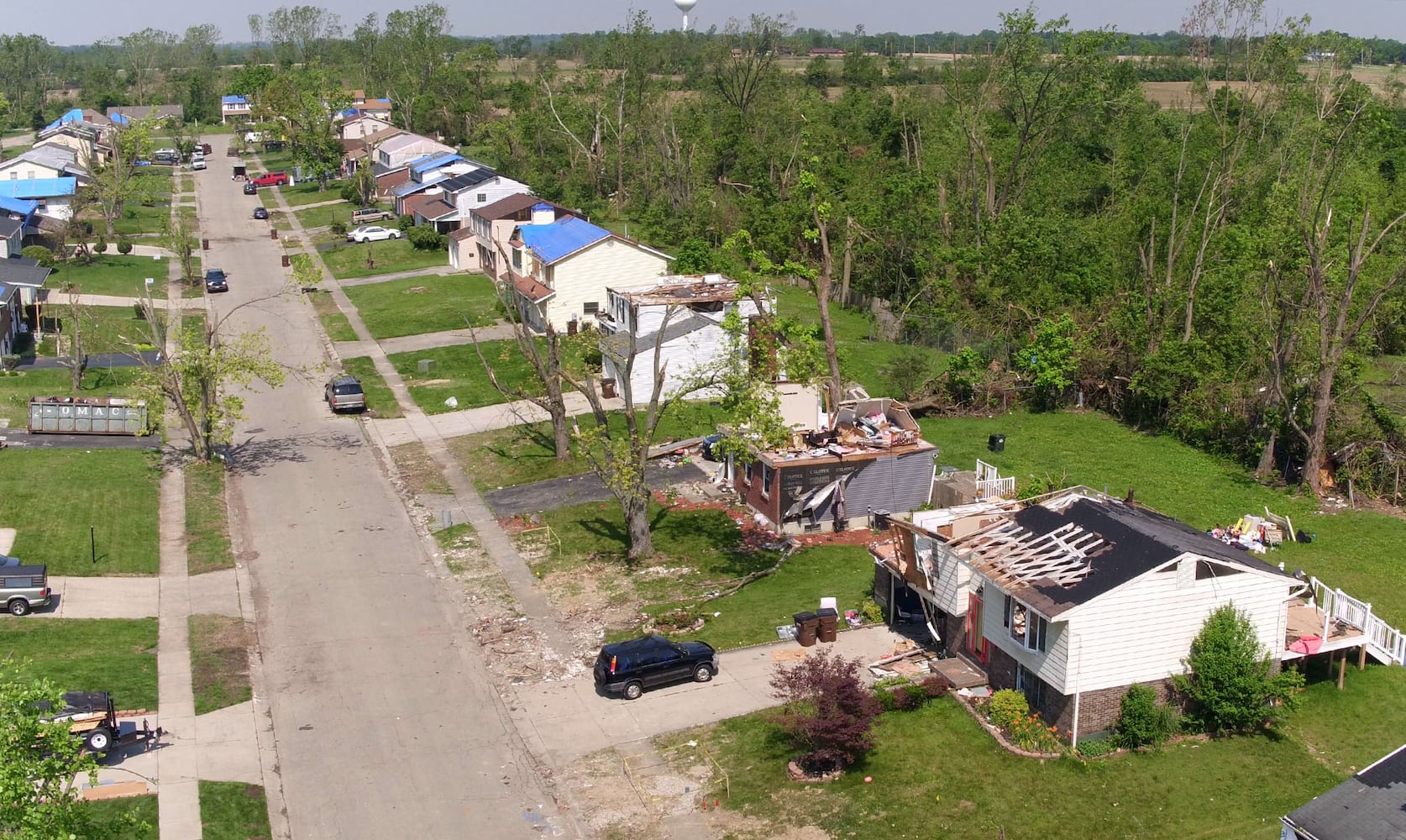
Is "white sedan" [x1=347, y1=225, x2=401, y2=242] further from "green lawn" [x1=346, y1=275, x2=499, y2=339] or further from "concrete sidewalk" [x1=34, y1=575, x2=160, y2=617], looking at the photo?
"concrete sidewalk" [x1=34, y1=575, x2=160, y2=617]

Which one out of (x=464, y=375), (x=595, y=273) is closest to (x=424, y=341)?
(x=464, y=375)

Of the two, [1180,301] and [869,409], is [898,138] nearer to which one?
[1180,301]

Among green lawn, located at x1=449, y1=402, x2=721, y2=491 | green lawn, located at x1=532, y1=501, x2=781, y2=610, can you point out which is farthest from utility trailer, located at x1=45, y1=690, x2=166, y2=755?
green lawn, located at x1=449, y1=402, x2=721, y2=491

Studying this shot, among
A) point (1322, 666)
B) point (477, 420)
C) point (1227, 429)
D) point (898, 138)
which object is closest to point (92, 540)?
point (477, 420)

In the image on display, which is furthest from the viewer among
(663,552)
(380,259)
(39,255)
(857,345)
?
(380,259)

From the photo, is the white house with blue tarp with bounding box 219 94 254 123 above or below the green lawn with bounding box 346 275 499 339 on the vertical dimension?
above

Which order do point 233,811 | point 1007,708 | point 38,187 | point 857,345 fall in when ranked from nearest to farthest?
1. point 233,811
2. point 1007,708
3. point 857,345
4. point 38,187

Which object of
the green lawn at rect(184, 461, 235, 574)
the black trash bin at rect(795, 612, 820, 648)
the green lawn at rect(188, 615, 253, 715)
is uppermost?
the black trash bin at rect(795, 612, 820, 648)

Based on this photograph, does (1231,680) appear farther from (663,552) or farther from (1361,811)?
(663,552)
